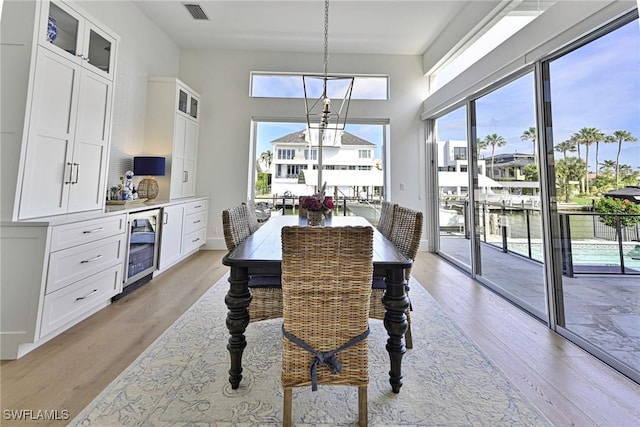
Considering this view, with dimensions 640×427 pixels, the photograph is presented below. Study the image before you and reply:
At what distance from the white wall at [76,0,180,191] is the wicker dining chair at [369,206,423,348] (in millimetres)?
3453

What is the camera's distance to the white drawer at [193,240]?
3.94 meters

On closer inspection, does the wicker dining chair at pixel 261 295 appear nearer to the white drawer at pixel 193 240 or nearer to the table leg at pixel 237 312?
the table leg at pixel 237 312

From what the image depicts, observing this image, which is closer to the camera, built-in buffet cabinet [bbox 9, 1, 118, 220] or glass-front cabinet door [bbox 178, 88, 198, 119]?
built-in buffet cabinet [bbox 9, 1, 118, 220]

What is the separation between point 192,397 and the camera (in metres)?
1.43

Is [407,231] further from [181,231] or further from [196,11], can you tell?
[196,11]

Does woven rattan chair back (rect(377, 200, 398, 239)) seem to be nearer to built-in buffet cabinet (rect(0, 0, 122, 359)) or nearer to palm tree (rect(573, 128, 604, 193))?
palm tree (rect(573, 128, 604, 193))

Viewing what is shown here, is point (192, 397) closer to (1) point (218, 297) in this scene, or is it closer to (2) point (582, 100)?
(1) point (218, 297)

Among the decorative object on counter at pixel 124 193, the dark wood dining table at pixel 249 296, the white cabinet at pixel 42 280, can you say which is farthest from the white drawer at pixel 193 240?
the dark wood dining table at pixel 249 296

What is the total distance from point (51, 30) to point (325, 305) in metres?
2.86

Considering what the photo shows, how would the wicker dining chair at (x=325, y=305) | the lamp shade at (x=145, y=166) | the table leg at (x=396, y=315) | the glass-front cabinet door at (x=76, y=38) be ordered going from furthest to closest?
the lamp shade at (x=145, y=166), the glass-front cabinet door at (x=76, y=38), the table leg at (x=396, y=315), the wicker dining chair at (x=325, y=305)

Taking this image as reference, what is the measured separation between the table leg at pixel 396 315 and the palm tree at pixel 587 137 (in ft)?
5.65

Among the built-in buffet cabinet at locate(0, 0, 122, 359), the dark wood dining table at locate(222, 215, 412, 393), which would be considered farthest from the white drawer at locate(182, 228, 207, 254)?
the dark wood dining table at locate(222, 215, 412, 393)

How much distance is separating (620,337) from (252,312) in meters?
2.48

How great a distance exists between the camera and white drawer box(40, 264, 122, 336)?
1.86 m
